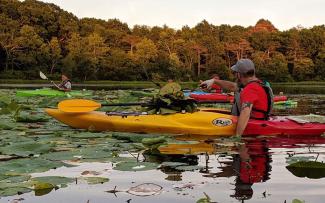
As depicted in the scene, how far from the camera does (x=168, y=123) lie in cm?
644

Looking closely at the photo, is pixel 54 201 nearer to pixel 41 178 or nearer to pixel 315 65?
pixel 41 178

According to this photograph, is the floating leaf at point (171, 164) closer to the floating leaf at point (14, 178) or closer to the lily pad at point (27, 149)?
the lily pad at point (27, 149)

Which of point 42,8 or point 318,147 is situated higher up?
point 42,8

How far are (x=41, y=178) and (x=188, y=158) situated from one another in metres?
1.68

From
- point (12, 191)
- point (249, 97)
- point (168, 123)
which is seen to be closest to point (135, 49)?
point (168, 123)

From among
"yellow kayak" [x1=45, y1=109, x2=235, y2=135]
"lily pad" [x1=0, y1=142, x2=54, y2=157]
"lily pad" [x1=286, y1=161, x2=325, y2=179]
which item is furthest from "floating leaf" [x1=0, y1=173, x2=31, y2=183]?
"yellow kayak" [x1=45, y1=109, x2=235, y2=135]

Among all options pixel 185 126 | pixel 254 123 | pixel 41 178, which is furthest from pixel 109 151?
pixel 254 123

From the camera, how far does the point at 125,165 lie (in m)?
3.87

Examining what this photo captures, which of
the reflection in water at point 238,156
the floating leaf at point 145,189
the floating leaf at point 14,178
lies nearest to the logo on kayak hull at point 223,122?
the reflection in water at point 238,156

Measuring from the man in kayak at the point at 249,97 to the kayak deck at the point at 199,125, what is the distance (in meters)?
0.17

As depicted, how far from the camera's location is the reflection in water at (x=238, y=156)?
384 cm

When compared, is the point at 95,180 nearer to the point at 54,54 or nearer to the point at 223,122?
the point at 223,122

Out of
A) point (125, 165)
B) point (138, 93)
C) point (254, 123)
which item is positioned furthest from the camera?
point (138, 93)

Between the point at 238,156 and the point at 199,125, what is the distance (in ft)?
5.34
